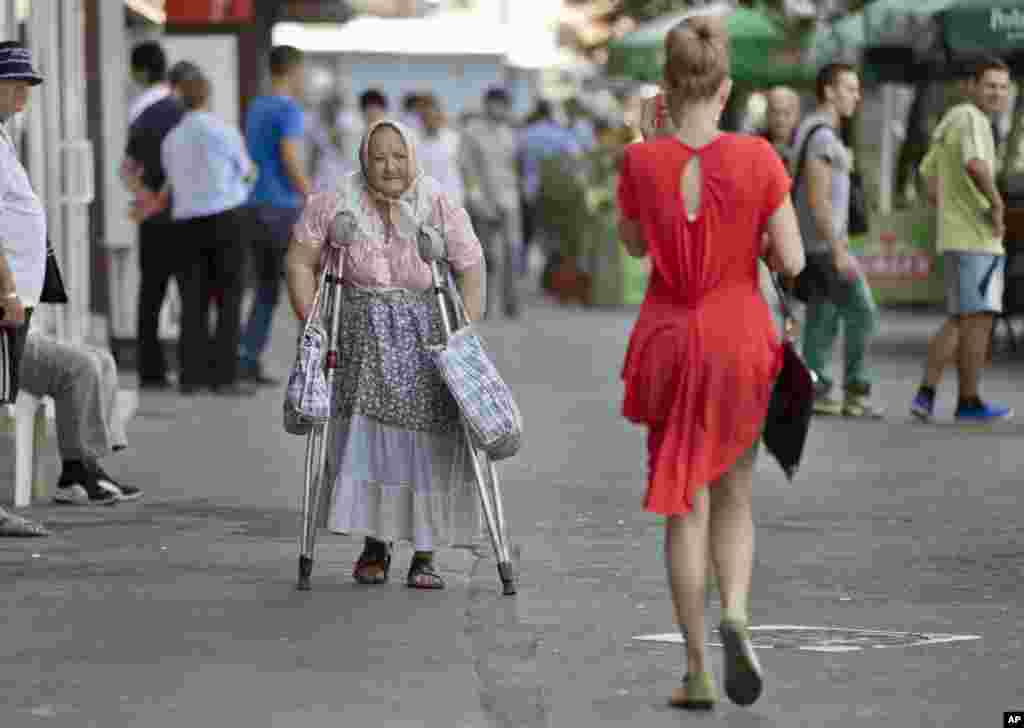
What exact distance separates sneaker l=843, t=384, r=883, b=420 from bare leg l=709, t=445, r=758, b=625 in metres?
7.97

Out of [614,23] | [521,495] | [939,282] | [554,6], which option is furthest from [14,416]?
[554,6]

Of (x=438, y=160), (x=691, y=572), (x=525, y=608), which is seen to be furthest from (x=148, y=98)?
(x=691, y=572)

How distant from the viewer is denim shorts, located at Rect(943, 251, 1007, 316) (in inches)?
535

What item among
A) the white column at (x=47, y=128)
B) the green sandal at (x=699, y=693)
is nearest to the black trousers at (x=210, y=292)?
the white column at (x=47, y=128)

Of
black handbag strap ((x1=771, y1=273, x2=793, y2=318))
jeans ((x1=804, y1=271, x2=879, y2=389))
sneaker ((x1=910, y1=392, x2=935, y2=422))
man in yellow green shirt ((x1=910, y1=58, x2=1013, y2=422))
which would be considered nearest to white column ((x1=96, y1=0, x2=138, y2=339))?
jeans ((x1=804, y1=271, x2=879, y2=389))

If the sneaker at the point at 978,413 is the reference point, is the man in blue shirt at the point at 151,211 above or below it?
above

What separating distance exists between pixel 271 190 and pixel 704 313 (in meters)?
10.4

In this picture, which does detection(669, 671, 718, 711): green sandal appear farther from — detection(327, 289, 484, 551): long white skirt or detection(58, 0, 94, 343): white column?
detection(58, 0, 94, 343): white column

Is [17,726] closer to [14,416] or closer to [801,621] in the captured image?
[801,621]

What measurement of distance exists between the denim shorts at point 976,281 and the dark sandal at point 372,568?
19.5ft

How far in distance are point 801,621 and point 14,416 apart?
154 inches

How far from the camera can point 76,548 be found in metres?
9.14

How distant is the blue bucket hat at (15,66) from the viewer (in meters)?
9.32

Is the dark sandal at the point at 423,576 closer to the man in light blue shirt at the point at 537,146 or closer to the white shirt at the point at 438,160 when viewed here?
the white shirt at the point at 438,160
